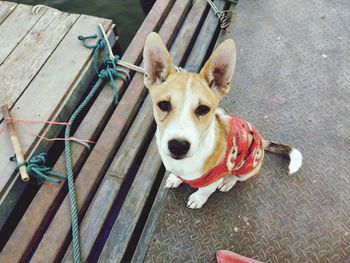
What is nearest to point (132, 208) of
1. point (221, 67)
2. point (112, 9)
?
point (221, 67)

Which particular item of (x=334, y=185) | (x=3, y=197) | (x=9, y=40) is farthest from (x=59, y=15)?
(x=334, y=185)

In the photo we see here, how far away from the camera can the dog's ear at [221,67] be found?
1.81m

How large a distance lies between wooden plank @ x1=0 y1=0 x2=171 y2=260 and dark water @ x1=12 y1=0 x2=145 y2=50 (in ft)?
4.50

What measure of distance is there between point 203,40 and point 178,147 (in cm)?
210

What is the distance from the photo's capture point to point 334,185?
2.65 meters

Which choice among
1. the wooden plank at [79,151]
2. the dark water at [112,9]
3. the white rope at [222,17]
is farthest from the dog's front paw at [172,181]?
the dark water at [112,9]

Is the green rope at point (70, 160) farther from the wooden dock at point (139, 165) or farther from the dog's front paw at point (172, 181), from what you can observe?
the dog's front paw at point (172, 181)

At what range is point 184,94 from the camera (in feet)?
5.96

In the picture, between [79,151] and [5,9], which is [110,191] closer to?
[79,151]

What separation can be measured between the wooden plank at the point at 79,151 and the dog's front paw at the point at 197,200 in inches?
40.0

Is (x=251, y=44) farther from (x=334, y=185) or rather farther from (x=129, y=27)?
(x=129, y=27)

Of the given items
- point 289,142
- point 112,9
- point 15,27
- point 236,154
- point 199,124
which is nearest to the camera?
point 199,124

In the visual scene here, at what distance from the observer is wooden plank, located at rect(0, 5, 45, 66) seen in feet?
10.9

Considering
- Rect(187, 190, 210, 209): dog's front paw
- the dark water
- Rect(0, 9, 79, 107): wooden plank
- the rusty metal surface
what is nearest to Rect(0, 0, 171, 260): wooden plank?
Rect(0, 9, 79, 107): wooden plank
